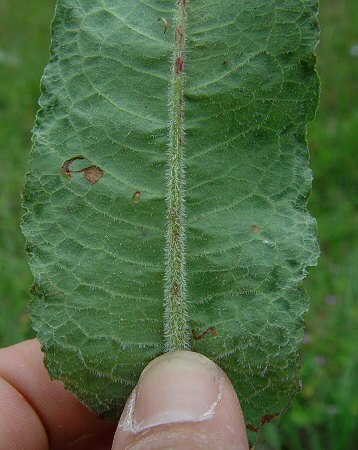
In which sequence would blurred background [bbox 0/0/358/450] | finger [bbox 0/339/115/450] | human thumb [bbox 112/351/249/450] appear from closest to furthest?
human thumb [bbox 112/351/249/450]
finger [bbox 0/339/115/450]
blurred background [bbox 0/0/358/450]

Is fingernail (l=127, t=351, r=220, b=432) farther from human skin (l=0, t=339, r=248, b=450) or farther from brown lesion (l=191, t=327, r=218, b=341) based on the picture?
brown lesion (l=191, t=327, r=218, b=341)

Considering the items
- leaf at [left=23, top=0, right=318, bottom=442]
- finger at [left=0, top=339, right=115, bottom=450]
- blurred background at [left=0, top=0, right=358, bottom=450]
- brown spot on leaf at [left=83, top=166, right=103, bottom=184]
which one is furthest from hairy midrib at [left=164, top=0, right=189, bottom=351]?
blurred background at [left=0, top=0, right=358, bottom=450]

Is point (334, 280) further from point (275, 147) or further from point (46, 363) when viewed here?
→ point (46, 363)

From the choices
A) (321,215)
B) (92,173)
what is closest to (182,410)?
(92,173)

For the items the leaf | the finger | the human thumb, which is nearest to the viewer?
the human thumb

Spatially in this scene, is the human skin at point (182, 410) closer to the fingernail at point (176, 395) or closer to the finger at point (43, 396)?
the fingernail at point (176, 395)

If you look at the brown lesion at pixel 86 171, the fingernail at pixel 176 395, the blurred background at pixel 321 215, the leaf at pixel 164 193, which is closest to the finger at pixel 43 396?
the blurred background at pixel 321 215
